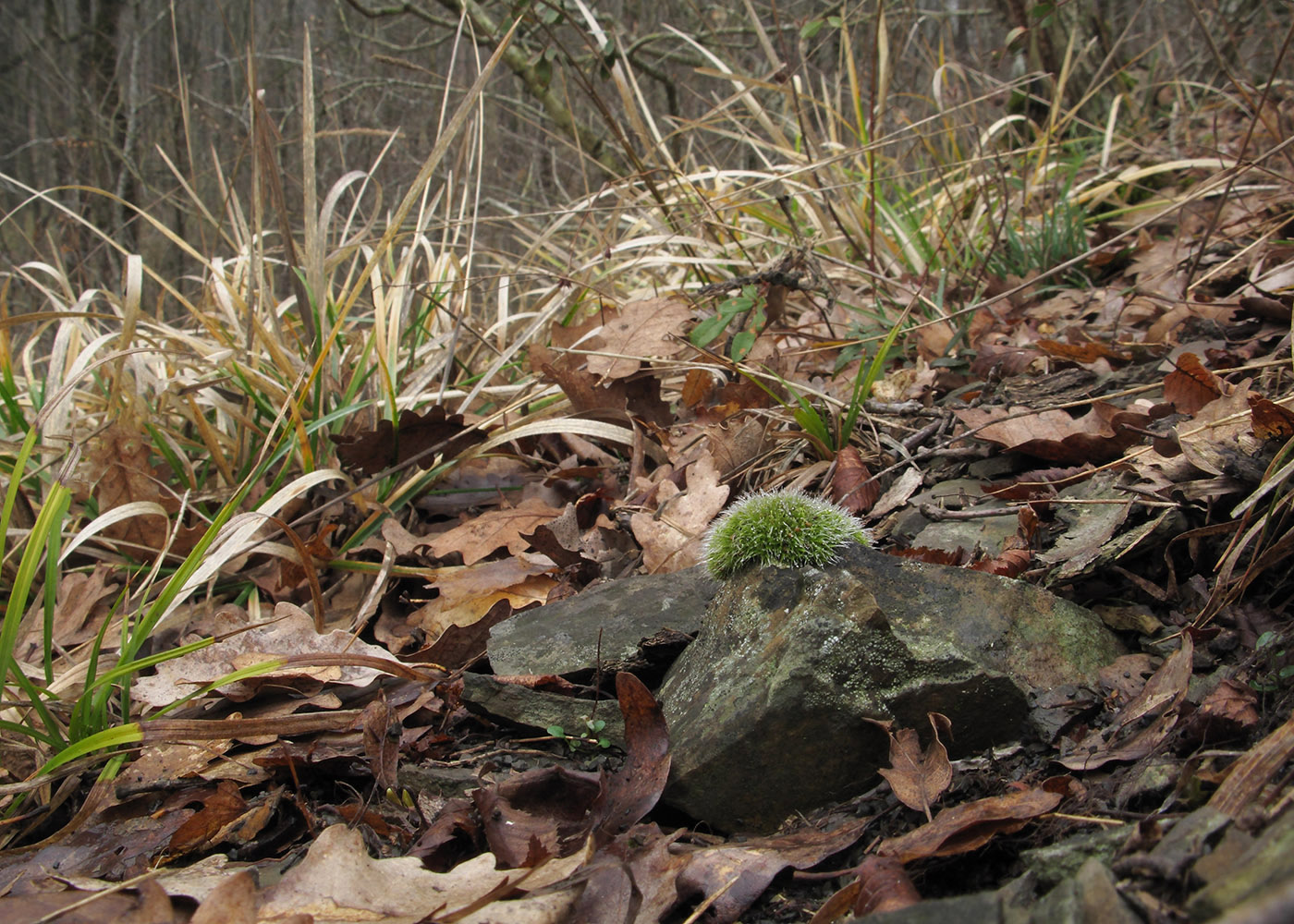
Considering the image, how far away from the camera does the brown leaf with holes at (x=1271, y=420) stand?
143 centimetres

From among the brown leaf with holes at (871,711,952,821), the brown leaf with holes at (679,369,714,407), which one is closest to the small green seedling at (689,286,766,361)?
the brown leaf with holes at (679,369,714,407)

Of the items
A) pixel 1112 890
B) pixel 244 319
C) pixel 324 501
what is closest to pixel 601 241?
pixel 244 319

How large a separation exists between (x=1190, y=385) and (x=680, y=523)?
45.5 inches

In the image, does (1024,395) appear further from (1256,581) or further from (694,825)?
(694,825)

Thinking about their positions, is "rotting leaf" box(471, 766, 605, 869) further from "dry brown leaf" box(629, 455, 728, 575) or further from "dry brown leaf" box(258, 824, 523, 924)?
"dry brown leaf" box(629, 455, 728, 575)

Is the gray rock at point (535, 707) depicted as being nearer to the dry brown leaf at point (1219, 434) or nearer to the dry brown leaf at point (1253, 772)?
the dry brown leaf at point (1253, 772)

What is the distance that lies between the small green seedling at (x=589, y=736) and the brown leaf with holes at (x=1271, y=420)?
122 cm

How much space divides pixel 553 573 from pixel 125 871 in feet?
A: 3.29

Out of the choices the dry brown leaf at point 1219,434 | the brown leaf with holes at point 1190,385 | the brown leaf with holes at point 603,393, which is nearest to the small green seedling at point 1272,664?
the dry brown leaf at point 1219,434

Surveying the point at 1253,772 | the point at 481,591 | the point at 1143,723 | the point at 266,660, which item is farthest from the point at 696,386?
the point at 1253,772

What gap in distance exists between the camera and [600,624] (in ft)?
5.50

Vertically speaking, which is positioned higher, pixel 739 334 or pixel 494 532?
pixel 739 334

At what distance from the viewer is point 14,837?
5.31ft

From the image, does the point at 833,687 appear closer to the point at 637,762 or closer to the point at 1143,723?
the point at 637,762
